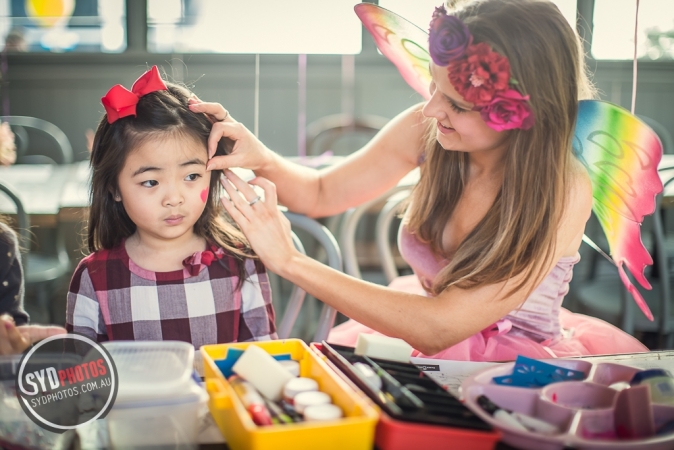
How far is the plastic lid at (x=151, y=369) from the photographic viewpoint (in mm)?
666

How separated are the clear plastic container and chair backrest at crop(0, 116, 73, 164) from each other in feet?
7.89

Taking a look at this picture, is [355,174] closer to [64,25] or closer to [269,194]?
[269,194]

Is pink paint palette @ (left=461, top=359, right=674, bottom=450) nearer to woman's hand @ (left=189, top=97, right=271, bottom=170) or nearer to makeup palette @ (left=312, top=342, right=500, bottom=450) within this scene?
makeup palette @ (left=312, top=342, right=500, bottom=450)

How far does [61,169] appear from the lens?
2664 millimetres

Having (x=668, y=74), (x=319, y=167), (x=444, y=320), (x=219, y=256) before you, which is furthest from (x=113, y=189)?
(x=668, y=74)

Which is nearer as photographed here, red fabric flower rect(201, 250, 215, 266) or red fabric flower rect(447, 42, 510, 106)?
red fabric flower rect(447, 42, 510, 106)

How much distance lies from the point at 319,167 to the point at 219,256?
1529 millimetres

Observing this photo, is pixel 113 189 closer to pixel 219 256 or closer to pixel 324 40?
pixel 219 256

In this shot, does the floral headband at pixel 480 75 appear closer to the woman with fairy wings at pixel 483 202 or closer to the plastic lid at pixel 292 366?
the woman with fairy wings at pixel 483 202

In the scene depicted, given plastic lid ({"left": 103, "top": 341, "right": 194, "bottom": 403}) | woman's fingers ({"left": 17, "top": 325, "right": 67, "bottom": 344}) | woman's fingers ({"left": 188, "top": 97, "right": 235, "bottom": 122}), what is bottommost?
woman's fingers ({"left": 17, "top": 325, "right": 67, "bottom": 344})

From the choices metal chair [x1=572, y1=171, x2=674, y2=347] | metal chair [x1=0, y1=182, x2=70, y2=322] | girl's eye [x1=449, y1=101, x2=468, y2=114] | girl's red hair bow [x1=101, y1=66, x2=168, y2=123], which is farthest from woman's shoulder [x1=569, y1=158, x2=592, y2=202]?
metal chair [x1=0, y1=182, x2=70, y2=322]

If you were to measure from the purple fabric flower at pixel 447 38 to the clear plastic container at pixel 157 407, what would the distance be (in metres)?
0.59

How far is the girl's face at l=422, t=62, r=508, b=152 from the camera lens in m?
1.04

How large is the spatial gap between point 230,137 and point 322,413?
627 millimetres
